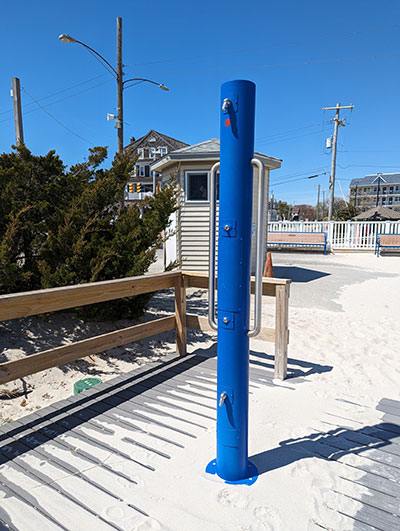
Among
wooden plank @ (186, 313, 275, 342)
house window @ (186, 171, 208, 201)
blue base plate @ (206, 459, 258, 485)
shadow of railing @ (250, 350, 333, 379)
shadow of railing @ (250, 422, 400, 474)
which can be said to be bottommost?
shadow of railing @ (250, 350, 333, 379)

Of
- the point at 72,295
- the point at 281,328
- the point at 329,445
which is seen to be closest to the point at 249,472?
the point at 329,445

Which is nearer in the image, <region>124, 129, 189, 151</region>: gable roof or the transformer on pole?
the transformer on pole

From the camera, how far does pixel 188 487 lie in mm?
2043

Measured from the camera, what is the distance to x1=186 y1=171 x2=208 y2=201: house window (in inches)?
385

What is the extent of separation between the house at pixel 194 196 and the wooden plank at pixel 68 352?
593cm

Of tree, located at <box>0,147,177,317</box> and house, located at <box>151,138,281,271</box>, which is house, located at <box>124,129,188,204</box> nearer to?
house, located at <box>151,138,281,271</box>

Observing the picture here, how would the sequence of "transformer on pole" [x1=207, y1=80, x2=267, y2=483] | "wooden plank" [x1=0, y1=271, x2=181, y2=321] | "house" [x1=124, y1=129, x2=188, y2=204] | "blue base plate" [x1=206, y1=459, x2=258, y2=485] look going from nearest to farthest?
"transformer on pole" [x1=207, y1=80, x2=267, y2=483] < "blue base plate" [x1=206, y1=459, x2=258, y2=485] < "wooden plank" [x1=0, y1=271, x2=181, y2=321] < "house" [x1=124, y1=129, x2=188, y2=204]

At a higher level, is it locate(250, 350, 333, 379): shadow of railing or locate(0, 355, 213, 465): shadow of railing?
locate(0, 355, 213, 465): shadow of railing

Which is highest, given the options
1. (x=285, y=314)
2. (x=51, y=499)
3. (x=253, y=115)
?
(x=253, y=115)

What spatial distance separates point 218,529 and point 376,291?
343 inches

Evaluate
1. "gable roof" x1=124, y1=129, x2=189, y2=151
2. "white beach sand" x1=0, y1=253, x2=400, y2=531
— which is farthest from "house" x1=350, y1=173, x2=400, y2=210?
"white beach sand" x1=0, y1=253, x2=400, y2=531

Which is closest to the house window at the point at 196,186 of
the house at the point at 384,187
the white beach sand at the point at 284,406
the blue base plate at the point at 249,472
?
the white beach sand at the point at 284,406

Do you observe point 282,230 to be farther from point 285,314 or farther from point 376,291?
point 285,314

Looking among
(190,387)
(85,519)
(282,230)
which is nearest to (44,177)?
(190,387)
